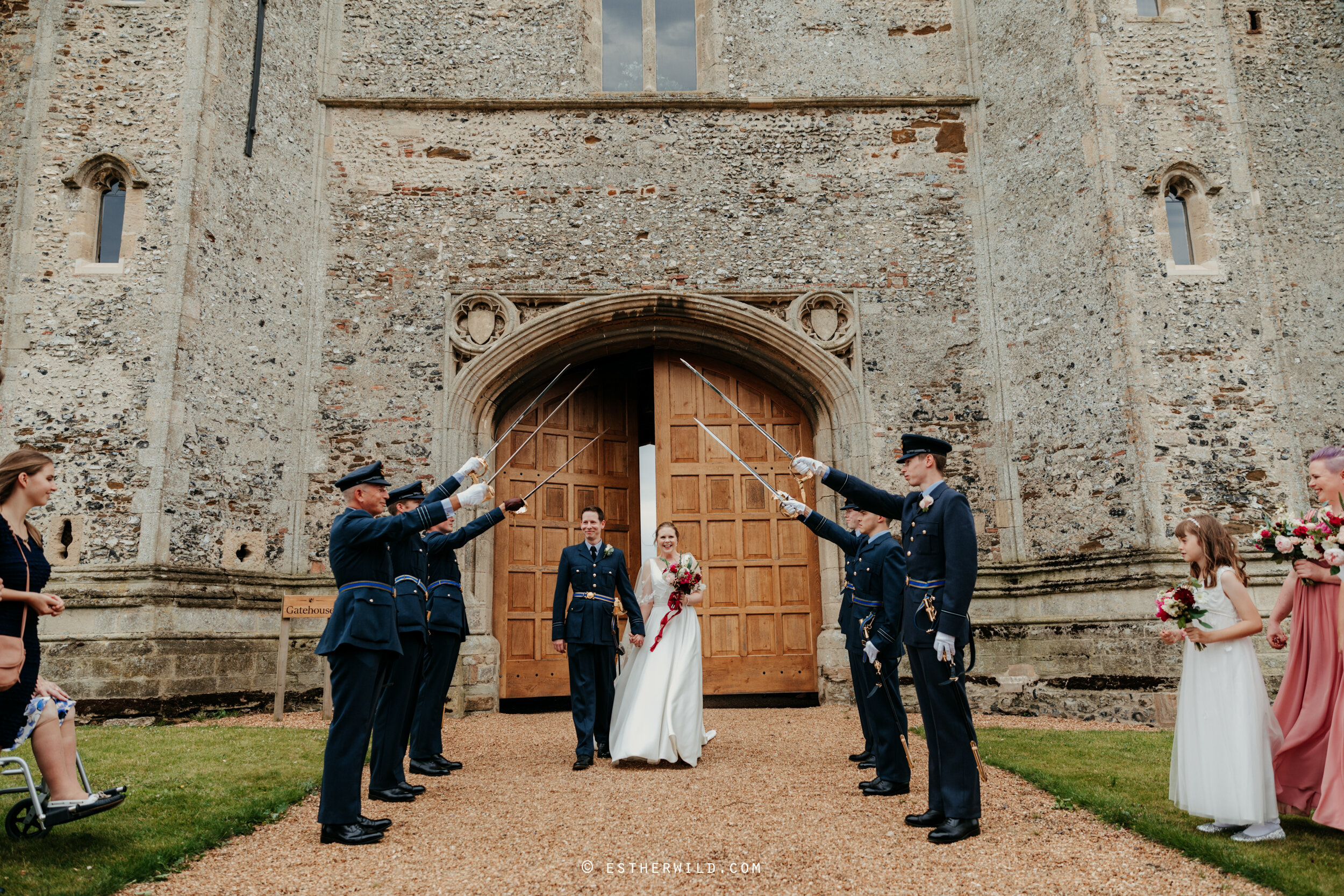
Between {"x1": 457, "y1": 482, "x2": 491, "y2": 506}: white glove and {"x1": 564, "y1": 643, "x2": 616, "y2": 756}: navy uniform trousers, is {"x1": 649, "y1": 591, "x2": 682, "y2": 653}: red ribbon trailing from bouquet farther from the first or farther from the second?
{"x1": 457, "y1": 482, "x2": 491, "y2": 506}: white glove

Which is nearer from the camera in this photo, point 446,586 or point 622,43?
point 446,586

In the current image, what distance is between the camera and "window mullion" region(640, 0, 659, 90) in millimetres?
10469

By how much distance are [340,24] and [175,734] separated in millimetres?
7918

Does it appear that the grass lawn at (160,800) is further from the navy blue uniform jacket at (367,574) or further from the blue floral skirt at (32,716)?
the navy blue uniform jacket at (367,574)

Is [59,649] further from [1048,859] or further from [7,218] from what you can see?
[1048,859]

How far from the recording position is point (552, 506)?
1009cm

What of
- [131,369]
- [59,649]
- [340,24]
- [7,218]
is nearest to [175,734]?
[59,649]

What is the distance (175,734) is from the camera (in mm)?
6742

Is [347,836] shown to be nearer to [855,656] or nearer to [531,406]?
[855,656]

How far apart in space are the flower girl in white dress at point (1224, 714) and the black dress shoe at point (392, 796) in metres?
3.86

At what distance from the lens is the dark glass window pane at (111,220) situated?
8602 mm

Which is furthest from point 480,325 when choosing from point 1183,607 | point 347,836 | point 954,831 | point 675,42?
point 1183,607

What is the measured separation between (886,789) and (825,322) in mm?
5828

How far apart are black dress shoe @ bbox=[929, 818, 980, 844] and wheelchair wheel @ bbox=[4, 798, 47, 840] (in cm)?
361
